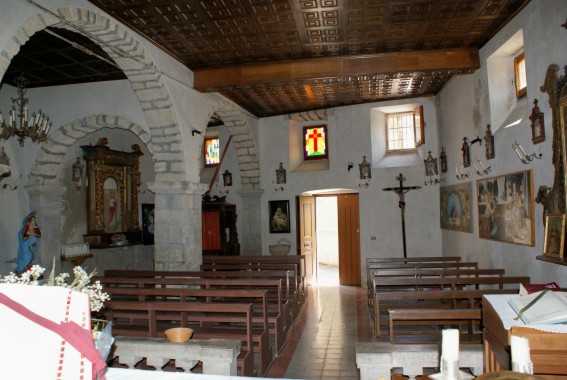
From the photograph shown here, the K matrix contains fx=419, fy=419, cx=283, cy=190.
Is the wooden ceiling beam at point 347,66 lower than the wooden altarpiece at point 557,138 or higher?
higher

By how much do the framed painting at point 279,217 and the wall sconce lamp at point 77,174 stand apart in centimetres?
552

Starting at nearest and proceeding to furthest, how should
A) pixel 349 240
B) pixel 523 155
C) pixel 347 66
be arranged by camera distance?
pixel 523 155 < pixel 347 66 < pixel 349 240

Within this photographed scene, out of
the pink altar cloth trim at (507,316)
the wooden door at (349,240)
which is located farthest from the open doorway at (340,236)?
the pink altar cloth trim at (507,316)

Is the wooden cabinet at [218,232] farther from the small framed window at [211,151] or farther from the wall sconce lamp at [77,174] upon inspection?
the wall sconce lamp at [77,174]

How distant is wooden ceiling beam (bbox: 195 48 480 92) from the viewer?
7.70 metres

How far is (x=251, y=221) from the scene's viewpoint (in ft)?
42.8

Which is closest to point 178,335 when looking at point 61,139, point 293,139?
point 61,139

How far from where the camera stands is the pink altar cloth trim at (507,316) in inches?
74.6

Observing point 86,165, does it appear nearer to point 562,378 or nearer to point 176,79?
point 176,79

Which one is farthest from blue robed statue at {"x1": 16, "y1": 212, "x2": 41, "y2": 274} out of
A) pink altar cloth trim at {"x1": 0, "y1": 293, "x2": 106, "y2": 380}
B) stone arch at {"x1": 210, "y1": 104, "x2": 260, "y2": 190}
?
pink altar cloth trim at {"x1": 0, "y1": 293, "x2": 106, "y2": 380}

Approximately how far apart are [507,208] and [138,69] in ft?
21.4

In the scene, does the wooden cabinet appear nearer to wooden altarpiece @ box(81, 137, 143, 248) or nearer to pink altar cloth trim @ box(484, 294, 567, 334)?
wooden altarpiece @ box(81, 137, 143, 248)

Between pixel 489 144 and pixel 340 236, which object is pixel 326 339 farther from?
pixel 340 236

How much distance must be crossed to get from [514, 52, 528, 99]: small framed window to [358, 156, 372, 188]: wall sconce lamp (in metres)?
5.46
